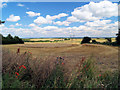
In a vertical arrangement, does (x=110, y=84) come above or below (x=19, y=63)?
below

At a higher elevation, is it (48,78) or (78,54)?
(48,78)

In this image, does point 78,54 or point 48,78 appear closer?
point 48,78

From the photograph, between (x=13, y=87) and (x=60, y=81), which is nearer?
(x=13, y=87)

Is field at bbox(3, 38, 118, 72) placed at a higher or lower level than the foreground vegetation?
lower

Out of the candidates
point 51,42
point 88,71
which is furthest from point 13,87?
point 51,42

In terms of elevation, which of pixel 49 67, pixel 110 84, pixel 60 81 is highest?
pixel 49 67

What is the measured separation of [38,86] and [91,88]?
58.8 inches

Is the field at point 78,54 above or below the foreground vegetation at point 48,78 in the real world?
below

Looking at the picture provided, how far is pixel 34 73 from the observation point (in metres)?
3.93

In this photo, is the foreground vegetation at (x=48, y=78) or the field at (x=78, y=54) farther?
the field at (x=78, y=54)

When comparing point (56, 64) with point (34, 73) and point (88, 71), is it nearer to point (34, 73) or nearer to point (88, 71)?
point (34, 73)

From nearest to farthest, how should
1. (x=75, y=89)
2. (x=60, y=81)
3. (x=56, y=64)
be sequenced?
1. (x=75, y=89)
2. (x=60, y=81)
3. (x=56, y=64)

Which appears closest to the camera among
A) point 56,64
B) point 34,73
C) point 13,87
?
point 13,87

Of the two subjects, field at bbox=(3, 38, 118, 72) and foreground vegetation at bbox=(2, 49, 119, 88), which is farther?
field at bbox=(3, 38, 118, 72)
